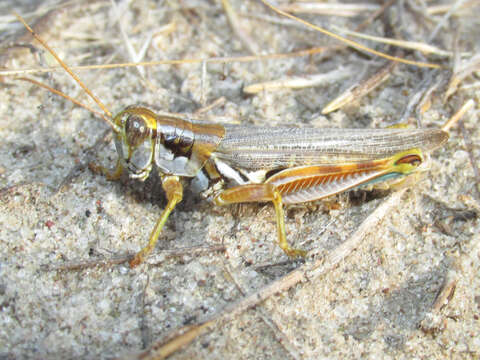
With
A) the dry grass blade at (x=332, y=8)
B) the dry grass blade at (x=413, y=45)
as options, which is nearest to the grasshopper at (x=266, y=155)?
the dry grass blade at (x=413, y=45)

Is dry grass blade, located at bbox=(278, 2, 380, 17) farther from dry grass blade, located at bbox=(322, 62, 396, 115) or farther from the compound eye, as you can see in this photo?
the compound eye

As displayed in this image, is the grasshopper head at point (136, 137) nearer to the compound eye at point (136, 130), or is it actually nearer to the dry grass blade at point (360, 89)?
the compound eye at point (136, 130)

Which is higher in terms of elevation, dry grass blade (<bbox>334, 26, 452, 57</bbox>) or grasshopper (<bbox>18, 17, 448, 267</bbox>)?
dry grass blade (<bbox>334, 26, 452, 57</bbox>)

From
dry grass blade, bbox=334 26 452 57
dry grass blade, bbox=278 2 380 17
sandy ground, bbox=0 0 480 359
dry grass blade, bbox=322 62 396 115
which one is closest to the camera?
sandy ground, bbox=0 0 480 359

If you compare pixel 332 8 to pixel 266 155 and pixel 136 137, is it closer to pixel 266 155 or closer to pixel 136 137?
pixel 266 155

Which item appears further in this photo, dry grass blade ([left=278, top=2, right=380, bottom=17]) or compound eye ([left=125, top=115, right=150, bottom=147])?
dry grass blade ([left=278, top=2, right=380, bottom=17])

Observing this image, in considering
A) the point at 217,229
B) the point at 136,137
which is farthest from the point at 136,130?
the point at 217,229

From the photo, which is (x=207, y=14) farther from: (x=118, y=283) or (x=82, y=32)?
(x=118, y=283)

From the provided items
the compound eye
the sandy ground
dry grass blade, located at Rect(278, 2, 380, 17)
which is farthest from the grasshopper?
dry grass blade, located at Rect(278, 2, 380, 17)
